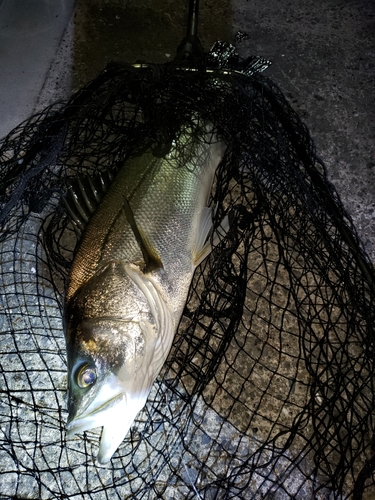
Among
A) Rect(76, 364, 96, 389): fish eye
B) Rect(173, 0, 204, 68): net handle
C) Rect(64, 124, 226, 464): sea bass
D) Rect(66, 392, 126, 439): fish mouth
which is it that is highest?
Rect(173, 0, 204, 68): net handle

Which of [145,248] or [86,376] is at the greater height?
[145,248]

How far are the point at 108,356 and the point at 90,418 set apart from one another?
0.77 feet

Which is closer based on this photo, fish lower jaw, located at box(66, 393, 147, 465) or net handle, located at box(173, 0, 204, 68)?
fish lower jaw, located at box(66, 393, 147, 465)

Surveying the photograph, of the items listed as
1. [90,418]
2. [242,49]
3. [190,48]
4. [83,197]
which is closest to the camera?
[90,418]

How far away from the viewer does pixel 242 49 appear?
10.7 feet

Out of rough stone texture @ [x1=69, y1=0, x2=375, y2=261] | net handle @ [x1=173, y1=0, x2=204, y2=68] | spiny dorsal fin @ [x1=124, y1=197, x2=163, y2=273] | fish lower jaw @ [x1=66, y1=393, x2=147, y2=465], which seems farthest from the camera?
rough stone texture @ [x1=69, y1=0, x2=375, y2=261]

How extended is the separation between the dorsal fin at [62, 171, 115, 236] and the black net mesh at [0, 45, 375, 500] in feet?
0.35

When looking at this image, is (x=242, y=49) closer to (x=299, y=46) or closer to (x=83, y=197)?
(x=299, y=46)

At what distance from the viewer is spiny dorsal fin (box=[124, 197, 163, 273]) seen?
1947mm

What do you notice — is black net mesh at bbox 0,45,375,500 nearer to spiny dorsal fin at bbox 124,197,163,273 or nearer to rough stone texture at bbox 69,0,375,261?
spiny dorsal fin at bbox 124,197,163,273

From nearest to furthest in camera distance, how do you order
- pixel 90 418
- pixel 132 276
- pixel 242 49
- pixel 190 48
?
pixel 90 418 → pixel 132 276 → pixel 190 48 → pixel 242 49

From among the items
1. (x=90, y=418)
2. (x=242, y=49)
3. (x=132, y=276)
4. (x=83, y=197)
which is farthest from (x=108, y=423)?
(x=242, y=49)

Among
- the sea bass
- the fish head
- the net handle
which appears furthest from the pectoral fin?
the net handle

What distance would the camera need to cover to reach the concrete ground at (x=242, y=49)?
3062mm
